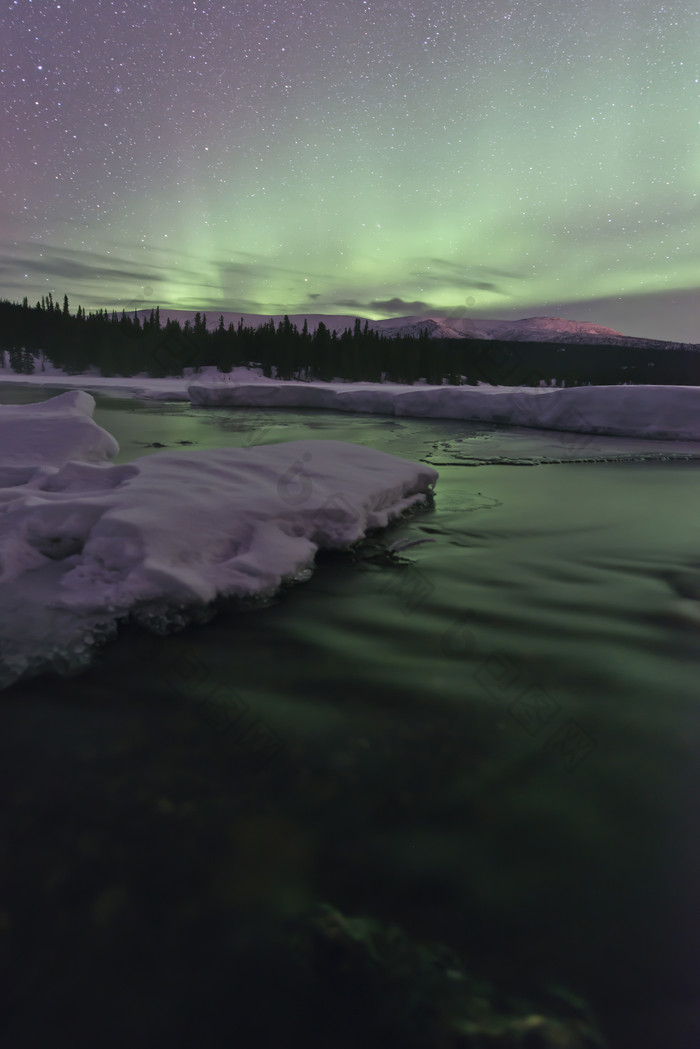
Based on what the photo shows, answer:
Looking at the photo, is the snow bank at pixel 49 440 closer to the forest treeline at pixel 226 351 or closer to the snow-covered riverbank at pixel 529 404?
the snow-covered riverbank at pixel 529 404

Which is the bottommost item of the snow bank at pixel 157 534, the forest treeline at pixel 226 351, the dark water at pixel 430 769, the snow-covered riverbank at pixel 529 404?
the dark water at pixel 430 769

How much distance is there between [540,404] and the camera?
51.2 ft

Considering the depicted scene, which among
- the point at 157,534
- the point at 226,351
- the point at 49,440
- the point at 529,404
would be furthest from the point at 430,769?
the point at 226,351

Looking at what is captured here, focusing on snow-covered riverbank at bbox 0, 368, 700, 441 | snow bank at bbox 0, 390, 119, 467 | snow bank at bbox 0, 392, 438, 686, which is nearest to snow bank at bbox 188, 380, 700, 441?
snow-covered riverbank at bbox 0, 368, 700, 441

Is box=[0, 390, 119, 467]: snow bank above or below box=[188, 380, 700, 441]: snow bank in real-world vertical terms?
below

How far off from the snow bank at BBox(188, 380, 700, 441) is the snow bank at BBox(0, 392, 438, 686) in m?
10.7

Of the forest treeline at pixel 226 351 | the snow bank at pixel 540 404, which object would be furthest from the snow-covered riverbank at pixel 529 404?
the forest treeline at pixel 226 351

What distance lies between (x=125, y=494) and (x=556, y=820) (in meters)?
3.17

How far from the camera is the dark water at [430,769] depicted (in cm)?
138

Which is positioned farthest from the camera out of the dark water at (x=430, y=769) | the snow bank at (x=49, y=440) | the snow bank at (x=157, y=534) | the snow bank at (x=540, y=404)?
the snow bank at (x=540, y=404)

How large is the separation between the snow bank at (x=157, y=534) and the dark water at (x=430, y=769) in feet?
0.66

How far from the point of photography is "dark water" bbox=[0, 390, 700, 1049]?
4.52ft

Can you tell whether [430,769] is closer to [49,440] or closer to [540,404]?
[49,440]

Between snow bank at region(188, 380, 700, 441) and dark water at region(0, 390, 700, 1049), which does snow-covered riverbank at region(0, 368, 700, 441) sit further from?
dark water at region(0, 390, 700, 1049)
